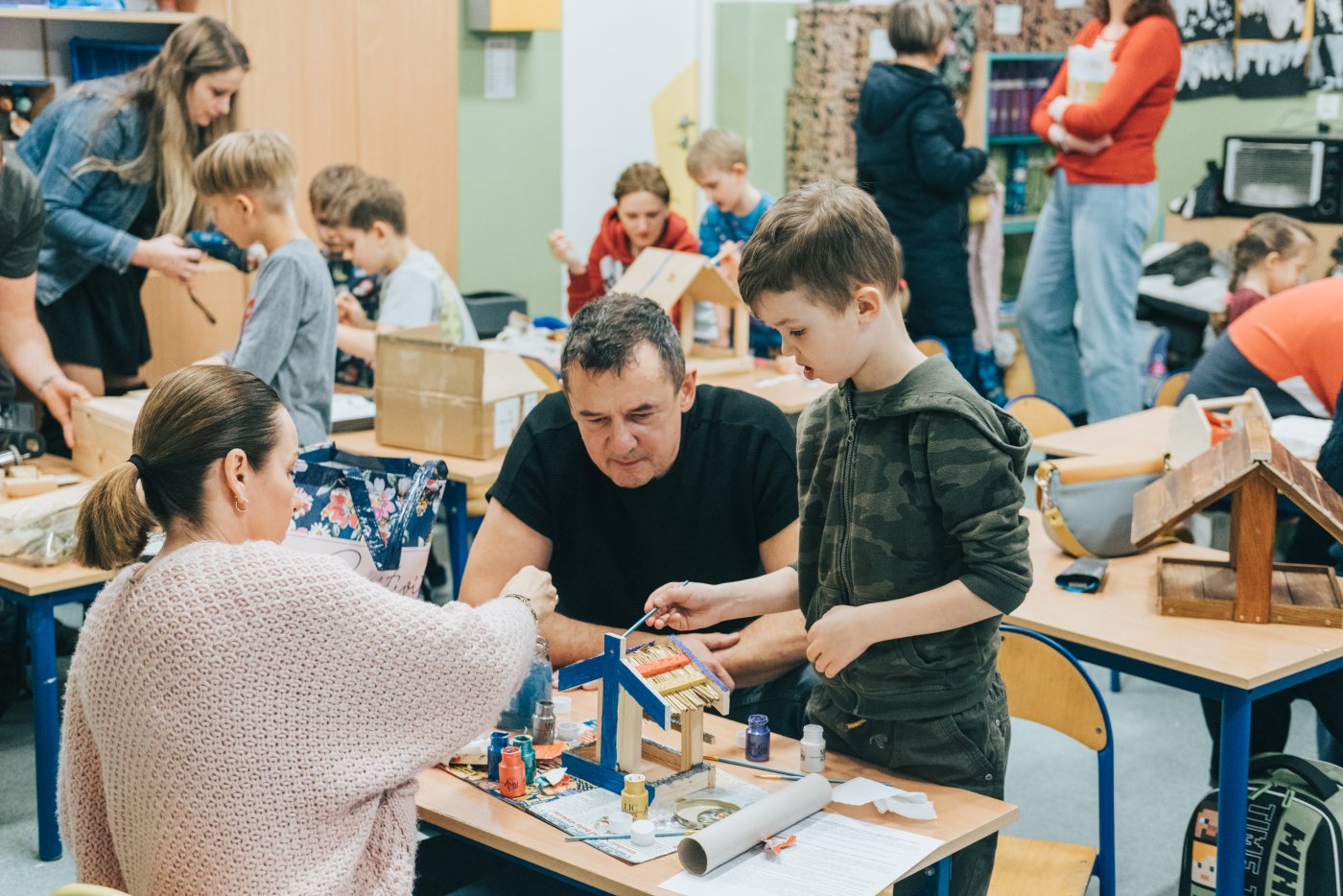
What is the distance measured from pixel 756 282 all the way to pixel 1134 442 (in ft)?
7.60

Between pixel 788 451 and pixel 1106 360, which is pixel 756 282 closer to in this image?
pixel 788 451

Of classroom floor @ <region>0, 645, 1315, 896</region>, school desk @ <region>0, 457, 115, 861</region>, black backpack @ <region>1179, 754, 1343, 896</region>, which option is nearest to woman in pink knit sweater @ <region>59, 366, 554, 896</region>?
school desk @ <region>0, 457, 115, 861</region>

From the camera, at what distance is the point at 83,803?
169cm

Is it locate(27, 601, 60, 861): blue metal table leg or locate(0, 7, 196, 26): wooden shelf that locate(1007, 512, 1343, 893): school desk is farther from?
locate(0, 7, 196, 26): wooden shelf

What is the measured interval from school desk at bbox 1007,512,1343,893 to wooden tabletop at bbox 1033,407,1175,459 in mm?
898

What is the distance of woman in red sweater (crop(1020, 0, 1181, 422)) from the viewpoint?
5.01m

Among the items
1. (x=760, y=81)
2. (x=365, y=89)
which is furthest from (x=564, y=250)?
(x=760, y=81)

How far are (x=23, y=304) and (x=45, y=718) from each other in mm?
1240

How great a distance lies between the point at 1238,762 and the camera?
7.63ft

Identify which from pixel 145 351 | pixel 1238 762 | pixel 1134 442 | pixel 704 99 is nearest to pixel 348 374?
pixel 145 351

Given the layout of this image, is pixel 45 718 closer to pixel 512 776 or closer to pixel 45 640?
pixel 45 640

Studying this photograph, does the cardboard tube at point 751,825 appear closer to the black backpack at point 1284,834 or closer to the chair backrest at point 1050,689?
the chair backrest at point 1050,689

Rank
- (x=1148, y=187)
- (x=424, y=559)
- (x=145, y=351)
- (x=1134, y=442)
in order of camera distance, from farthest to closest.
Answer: (x=1148, y=187), (x=145, y=351), (x=1134, y=442), (x=424, y=559)

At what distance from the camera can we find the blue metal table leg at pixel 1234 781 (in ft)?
7.63
